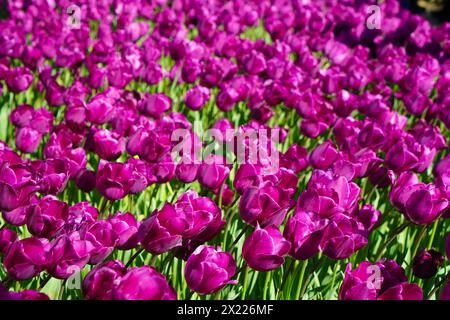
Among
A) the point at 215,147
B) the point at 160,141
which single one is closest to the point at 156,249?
the point at 160,141

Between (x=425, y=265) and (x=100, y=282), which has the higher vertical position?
(x=100, y=282)

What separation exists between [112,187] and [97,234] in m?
0.42

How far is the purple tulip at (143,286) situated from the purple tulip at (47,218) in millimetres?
437

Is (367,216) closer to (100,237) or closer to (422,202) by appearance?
(422,202)

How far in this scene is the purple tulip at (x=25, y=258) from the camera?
137 centimetres

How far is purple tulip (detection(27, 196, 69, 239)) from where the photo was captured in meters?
1.57

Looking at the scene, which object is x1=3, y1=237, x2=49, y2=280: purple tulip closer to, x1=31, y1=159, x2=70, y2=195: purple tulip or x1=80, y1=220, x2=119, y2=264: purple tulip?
x1=80, y1=220, x2=119, y2=264: purple tulip

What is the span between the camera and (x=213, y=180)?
79.7 inches

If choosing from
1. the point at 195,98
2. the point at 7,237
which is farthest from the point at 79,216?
the point at 195,98

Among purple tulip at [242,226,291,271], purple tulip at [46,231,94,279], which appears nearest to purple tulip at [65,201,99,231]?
purple tulip at [46,231,94,279]

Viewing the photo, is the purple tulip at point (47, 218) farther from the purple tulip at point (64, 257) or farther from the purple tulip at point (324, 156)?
the purple tulip at point (324, 156)

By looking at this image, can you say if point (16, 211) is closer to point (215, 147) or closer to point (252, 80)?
point (215, 147)

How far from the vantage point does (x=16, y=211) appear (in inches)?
67.0

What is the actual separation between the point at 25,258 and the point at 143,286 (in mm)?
338
